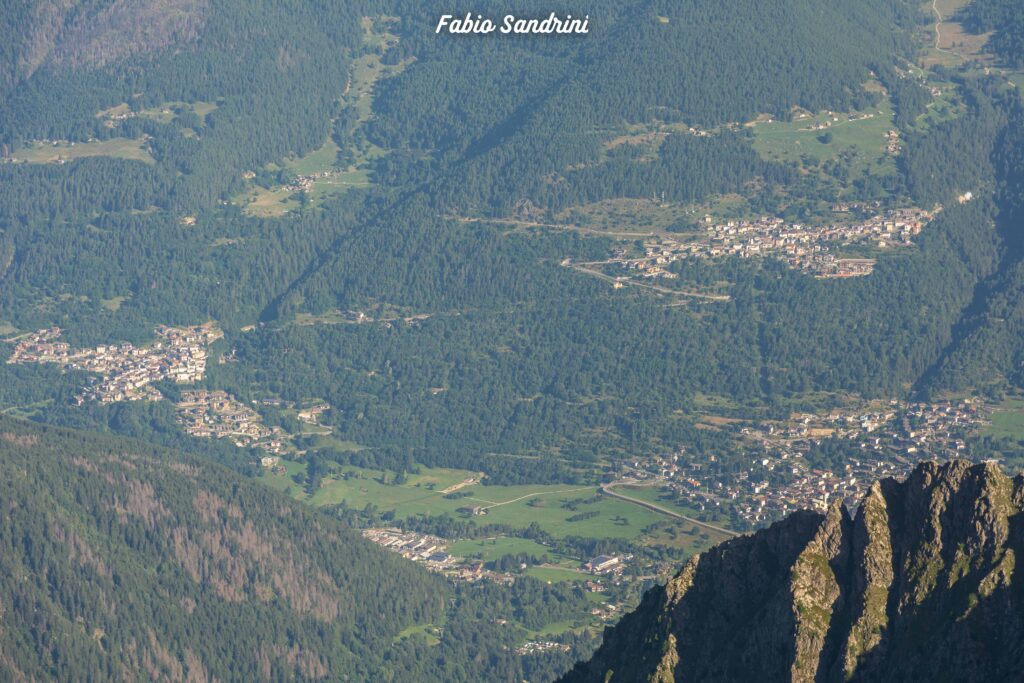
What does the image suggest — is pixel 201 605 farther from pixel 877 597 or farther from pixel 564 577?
pixel 877 597

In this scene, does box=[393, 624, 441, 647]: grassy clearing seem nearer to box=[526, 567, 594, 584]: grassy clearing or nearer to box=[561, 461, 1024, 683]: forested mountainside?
box=[526, 567, 594, 584]: grassy clearing

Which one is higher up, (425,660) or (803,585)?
(803,585)

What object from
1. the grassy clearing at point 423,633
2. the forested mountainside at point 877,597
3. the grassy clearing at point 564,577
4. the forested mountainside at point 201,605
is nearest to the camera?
the forested mountainside at point 877,597

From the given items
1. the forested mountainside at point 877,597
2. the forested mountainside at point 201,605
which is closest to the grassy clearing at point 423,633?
the forested mountainside at point 201,605

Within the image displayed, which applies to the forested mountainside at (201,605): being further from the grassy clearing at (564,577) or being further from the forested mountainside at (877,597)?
the forested mountainside at (877,597)

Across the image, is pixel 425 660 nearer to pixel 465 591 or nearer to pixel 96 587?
pixel 465 591

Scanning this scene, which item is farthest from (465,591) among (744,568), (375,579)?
(744,568)
